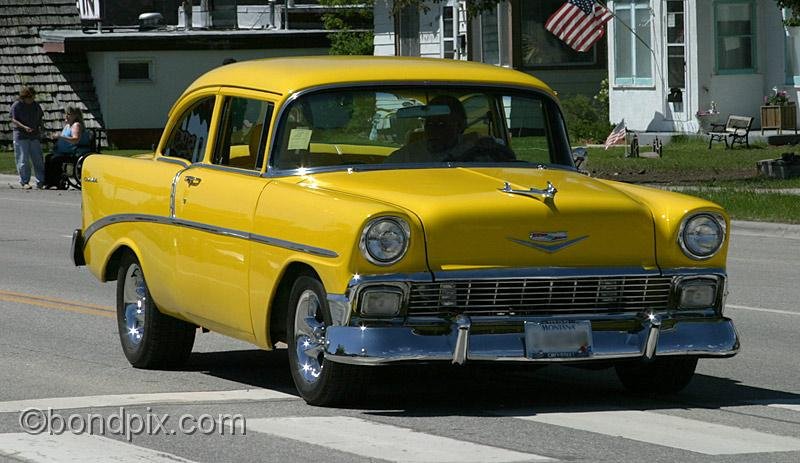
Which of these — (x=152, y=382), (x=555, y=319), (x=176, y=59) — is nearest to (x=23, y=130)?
(x=176, y=59)

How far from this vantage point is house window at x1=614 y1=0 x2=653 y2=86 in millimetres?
36656

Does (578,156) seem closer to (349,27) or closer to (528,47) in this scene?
(528,47)

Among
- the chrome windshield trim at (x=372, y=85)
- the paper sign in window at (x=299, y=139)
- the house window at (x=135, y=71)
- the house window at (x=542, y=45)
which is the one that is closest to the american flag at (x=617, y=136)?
the house window at (x=542, y=45)

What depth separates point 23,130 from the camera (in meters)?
30.8

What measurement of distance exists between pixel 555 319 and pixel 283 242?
1430 mm

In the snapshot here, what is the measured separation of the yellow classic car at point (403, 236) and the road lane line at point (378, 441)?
1.01ft

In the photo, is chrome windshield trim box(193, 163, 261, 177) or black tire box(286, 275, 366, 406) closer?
black tire box(286, 275, 366, 406)

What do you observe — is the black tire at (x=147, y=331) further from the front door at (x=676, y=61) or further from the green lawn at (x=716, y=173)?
the front door at (x=676, y=61)

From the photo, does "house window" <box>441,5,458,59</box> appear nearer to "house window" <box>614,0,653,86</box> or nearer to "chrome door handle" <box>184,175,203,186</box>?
"house window" <box>614,0,653,86</box>

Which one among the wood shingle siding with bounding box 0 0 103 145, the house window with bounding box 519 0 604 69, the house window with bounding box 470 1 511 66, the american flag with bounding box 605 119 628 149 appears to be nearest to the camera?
the american flag with bounding box 605 119 628 149

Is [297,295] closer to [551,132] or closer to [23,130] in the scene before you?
[551,132]

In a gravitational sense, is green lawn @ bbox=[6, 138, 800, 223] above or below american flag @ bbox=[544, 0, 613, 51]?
below

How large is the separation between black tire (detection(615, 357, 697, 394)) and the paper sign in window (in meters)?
2.05

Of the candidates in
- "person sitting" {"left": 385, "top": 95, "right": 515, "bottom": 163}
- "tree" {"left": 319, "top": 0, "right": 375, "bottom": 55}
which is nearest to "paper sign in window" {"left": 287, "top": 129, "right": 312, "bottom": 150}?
"person sitting" {"left": 385, "top": 95, "right": 515, "bottom": 163}
